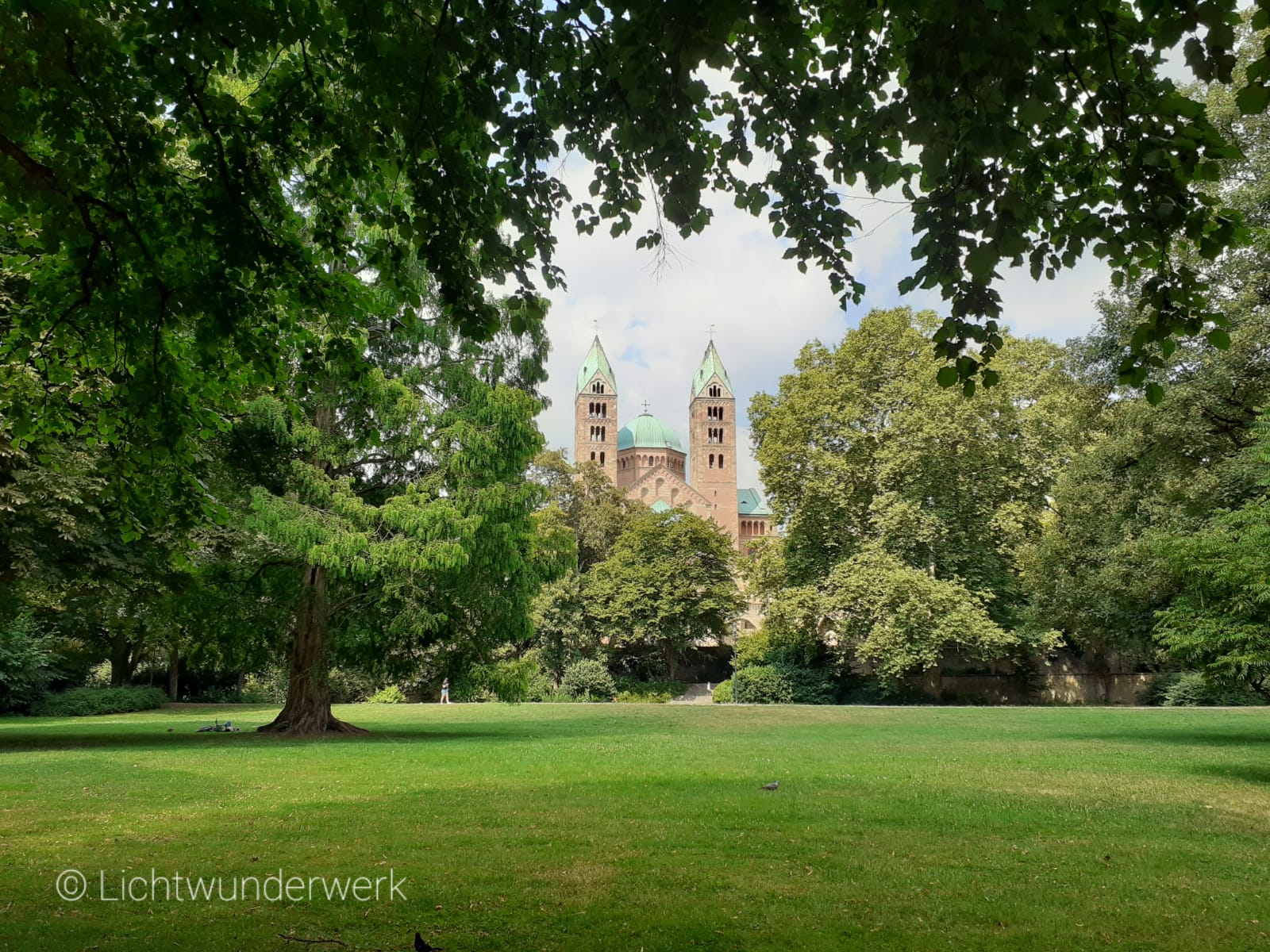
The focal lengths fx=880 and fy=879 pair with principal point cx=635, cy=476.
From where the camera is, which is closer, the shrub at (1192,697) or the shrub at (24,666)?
the shrub at (24,666)

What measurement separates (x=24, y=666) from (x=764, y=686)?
1067 inches

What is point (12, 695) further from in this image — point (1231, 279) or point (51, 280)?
point (1231, 279)

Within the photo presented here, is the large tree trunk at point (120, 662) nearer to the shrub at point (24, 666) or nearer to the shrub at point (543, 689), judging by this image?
the shrub at point (24, 666)

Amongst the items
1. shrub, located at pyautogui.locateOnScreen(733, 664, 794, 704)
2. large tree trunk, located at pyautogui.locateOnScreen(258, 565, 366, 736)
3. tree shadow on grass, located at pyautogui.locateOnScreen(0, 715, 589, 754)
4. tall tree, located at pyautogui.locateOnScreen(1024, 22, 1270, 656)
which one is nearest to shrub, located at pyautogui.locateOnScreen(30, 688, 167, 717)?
tree shadow on grass, located at pyautogui.locateOnScreen(0, 715, 589, 754)

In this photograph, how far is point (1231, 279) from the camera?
1844cm

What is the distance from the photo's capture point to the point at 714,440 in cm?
8681

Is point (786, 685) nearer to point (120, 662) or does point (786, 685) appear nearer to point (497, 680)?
point (497, 680)

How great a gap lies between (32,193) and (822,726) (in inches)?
806

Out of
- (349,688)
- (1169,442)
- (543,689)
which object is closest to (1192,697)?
(1169,442)

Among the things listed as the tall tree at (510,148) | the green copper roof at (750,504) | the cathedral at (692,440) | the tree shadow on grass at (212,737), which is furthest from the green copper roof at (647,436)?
the tall tree at (510,148)

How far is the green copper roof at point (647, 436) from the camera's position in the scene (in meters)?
90.6

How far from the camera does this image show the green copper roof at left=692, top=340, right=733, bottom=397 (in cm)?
8869

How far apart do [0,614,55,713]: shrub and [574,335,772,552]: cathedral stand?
54501 millimetres

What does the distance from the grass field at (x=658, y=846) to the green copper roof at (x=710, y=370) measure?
245 ft
